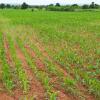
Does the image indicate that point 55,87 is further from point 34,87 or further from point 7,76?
point 7,76

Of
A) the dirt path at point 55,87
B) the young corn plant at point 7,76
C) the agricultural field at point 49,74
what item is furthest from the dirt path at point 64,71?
the young corn plant at point 7,76

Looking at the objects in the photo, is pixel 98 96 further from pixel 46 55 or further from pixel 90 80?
pixel 46 55

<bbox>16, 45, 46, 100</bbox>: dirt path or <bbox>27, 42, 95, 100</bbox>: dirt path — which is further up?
<bbox>16, 45, 46, 100</bbox>: dirt path

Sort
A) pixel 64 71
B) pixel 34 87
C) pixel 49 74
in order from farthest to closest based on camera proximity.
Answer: pixel 64 71 < pixel 49 74 < pixel 34 87

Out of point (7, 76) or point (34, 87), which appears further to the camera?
point (7, 76)

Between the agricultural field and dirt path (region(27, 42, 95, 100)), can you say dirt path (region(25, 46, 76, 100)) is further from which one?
dirt path (region(27, 42, 95, 100))

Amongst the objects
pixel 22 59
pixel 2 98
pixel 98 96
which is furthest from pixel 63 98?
pixel 22 59

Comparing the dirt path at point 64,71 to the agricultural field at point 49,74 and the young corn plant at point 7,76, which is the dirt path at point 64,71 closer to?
the agricultural field at point 49,74

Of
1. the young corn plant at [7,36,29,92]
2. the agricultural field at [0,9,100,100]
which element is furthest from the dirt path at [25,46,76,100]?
the young corn plant at [7,36,29,92]

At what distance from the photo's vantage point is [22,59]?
10.3 metres

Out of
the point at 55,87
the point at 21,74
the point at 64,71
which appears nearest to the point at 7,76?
the point at 21,74

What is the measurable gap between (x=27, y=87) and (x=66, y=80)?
98cm

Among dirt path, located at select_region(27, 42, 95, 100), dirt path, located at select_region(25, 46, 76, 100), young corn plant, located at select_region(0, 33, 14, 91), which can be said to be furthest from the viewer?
young corn plant, located at select_region(0, 33, 14, 91)

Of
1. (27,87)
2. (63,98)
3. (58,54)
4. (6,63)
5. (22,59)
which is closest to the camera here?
(63,98)
